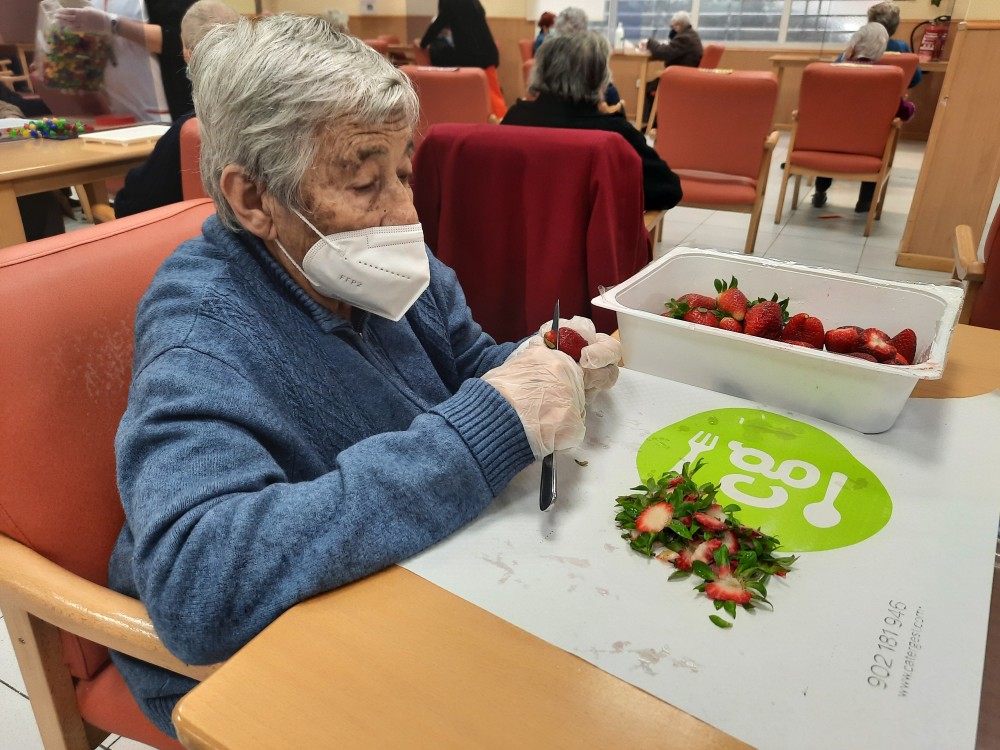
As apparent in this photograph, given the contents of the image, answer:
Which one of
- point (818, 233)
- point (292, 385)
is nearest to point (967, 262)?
point (292, 385)

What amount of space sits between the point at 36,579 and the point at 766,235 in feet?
15.2

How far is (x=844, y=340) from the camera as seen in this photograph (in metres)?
1.06

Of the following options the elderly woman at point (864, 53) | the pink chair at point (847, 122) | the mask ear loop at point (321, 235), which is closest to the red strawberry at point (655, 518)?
the mask ear loop at point (321, 235)

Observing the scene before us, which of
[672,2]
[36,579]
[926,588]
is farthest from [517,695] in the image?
[672,2]

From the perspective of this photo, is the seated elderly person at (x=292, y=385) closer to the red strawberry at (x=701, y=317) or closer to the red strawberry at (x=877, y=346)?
the red strawberry at (x=701, y=317)

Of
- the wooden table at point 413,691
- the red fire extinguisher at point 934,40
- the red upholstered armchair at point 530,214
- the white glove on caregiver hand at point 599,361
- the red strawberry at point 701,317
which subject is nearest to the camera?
the wooden table at point 413,691

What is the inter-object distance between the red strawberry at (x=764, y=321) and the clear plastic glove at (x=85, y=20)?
125 inches

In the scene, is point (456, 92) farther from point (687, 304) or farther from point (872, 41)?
point (687, 304)

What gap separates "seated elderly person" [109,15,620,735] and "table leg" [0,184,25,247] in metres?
1.93

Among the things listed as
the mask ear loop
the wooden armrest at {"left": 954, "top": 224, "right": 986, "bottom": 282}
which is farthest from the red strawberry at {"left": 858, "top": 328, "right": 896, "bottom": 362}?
the wooden armrest at {"left": 954, "top": 224, "right": 986, "bottom": 282}

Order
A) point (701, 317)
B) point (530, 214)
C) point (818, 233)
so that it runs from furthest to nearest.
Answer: point (818, 233), point (530, 214), point (701, 317)

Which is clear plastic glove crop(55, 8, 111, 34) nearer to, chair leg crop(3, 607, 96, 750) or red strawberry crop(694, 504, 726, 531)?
chair leg crop(3, 607, 96, 750)

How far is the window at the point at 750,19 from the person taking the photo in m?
8.24

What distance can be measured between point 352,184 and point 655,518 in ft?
1.83
